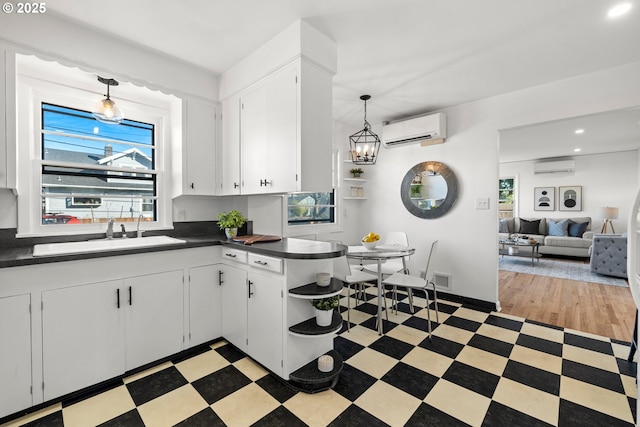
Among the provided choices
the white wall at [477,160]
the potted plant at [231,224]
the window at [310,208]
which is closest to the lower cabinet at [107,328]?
the potted plant at [231,224]

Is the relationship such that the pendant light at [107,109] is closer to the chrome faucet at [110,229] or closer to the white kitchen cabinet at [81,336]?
the chrome faucet at [110,229]

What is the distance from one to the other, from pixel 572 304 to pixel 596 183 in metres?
5.39

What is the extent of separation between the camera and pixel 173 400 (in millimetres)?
1818

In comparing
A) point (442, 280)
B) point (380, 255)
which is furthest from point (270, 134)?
point (442, 280)

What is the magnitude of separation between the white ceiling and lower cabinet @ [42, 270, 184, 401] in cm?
186

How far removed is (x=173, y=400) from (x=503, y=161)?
9277 millimetres

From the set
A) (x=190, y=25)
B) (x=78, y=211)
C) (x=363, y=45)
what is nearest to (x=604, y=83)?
(x=363, y=45)

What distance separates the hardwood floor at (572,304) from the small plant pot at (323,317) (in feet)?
8.41

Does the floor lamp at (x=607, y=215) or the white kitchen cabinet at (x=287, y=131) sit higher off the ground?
the white kitchen cabinet at (x=287, y=131)

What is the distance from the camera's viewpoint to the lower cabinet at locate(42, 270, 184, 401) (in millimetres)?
1755

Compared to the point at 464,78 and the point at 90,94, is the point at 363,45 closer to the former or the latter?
the point at 464,78

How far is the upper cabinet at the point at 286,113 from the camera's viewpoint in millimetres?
2125

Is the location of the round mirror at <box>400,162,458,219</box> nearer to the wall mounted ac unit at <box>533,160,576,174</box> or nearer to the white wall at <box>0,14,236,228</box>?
the white wall at <box>0,14,236,228</box>

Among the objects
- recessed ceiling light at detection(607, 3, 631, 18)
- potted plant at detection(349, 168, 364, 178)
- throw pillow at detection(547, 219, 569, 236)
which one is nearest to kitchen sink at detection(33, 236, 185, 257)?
potted plant at detection(349, 168, 364, 178)
